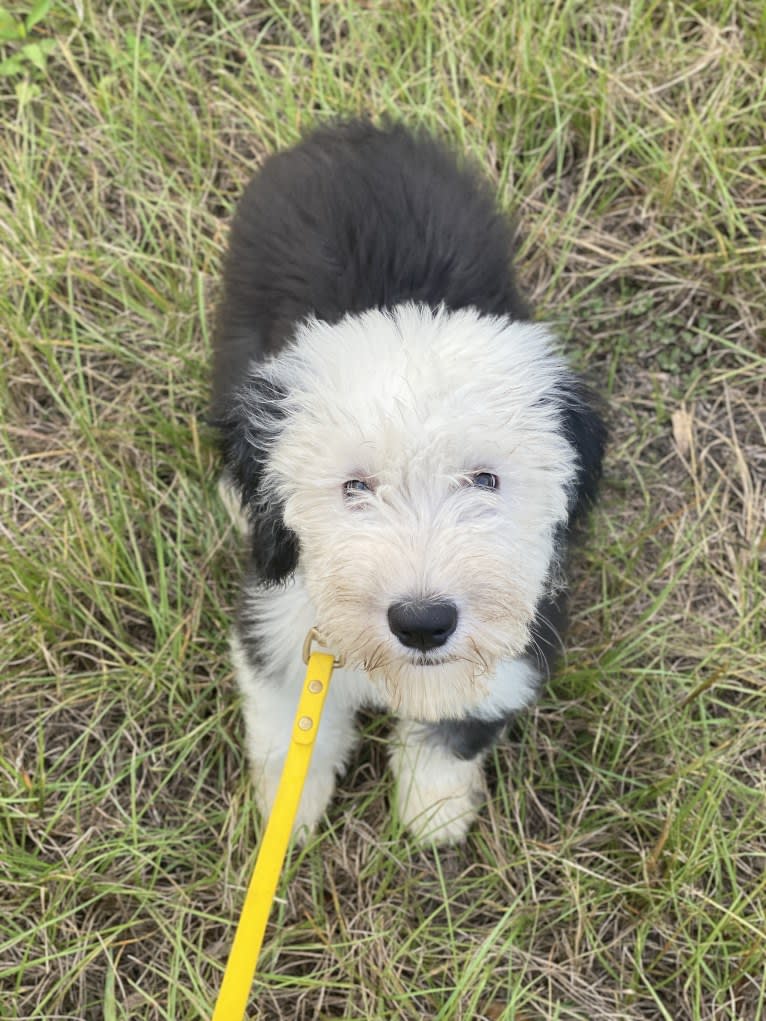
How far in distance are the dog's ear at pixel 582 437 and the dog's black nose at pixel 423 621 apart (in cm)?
53

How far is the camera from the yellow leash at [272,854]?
153cm

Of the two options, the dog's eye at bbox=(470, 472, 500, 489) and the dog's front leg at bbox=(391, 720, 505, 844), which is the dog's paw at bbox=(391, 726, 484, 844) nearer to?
the dog's front leg at bbox=(391, 720, 505, 844)

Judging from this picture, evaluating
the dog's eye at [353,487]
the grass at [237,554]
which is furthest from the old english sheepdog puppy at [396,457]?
the grass at [237,554]

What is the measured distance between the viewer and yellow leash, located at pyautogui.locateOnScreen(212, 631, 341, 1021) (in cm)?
153

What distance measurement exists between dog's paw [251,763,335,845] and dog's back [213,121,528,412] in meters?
1.02

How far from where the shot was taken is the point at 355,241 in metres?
2.22

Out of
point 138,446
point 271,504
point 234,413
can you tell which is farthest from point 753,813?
point 138,446

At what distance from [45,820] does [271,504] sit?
120cm

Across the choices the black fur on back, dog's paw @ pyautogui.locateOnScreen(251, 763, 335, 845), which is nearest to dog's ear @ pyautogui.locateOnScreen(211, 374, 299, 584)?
the black fur on back

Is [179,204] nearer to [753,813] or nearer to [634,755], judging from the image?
[634,755]

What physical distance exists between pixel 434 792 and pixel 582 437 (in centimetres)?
106

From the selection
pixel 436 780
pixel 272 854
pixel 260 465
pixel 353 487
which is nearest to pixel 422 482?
pixel 353 487

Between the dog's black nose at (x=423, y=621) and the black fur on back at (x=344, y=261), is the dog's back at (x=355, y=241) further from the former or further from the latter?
the dog's black nose at (x=423, y=621)

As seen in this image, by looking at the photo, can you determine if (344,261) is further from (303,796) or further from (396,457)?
(303,796)
